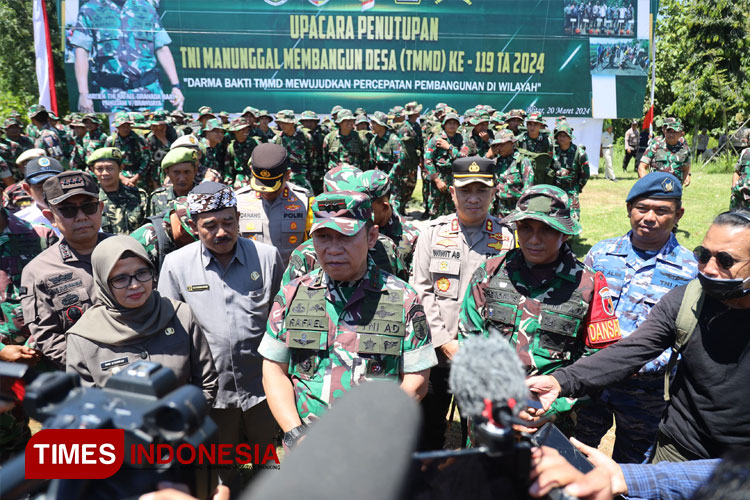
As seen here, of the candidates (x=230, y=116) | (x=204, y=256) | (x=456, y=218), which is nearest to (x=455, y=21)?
(x=230, y=116)

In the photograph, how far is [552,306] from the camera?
2.44 meters

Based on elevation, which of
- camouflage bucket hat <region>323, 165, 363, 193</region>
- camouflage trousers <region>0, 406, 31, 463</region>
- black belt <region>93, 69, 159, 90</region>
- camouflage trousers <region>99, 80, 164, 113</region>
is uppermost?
black belt <region>93, 69, 159, 90</region>

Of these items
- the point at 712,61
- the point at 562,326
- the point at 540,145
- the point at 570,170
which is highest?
the point at 712,61

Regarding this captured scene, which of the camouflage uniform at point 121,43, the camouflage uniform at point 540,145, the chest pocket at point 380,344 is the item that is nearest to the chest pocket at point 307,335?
the chest pocket at point 380,344

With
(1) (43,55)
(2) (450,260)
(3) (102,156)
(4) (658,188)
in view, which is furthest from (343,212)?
(1) (43,55)

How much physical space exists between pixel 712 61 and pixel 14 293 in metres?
25.8

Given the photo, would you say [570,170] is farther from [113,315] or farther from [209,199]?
[113,315]

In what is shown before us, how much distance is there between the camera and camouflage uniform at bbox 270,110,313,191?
9859 mm

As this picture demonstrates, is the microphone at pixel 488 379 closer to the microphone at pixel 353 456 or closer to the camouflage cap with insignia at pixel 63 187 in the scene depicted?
the microphone at pixel 353 456

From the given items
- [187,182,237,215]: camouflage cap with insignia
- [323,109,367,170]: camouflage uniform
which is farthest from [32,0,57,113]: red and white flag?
[187,182,237,215]: camouflage cap with insignia

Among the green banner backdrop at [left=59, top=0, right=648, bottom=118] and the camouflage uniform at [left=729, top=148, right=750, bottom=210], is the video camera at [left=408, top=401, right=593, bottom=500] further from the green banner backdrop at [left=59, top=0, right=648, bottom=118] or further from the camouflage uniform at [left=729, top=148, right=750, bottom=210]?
the green banner backdrop at [left=59, top=0, right=648, bottom=118]

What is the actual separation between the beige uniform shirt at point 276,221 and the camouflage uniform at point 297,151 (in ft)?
19.2

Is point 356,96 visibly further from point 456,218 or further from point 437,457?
point 437,457

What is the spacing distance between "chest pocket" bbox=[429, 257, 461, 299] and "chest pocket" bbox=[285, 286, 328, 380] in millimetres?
1304
